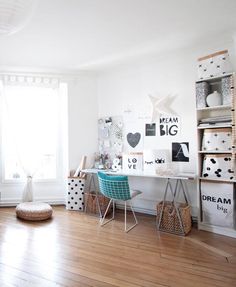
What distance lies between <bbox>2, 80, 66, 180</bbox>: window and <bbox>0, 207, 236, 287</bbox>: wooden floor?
1.15 metres

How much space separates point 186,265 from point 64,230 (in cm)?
154

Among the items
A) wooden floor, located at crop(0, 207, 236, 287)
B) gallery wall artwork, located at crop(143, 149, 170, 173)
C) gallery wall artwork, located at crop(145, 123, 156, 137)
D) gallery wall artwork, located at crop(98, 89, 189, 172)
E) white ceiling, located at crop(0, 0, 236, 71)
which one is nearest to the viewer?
wooden floor, located at crop(0, 207, 236, 287)

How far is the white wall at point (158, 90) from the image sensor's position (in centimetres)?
333

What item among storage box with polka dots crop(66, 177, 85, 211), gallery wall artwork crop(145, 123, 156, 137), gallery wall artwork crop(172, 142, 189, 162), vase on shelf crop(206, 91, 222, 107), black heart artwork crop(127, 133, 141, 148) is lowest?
storage box with polka dots crop(66, 177, 85, 211)

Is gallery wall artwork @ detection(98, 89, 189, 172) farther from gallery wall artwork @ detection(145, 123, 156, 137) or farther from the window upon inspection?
the window

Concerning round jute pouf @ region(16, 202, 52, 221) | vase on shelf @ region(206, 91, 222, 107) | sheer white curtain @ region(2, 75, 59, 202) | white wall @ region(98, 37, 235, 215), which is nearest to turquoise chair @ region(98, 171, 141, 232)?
white wall @ region(98, 37, 235, 215)

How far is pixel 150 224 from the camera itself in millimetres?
3283

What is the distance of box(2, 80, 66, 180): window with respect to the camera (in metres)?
4.12

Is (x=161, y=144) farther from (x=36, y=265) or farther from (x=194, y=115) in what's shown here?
(x=36, y=265)

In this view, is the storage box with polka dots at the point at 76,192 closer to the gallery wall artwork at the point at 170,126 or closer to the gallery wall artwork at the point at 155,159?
the gallery wall artwork at the point at 155,159

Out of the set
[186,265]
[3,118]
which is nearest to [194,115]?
[186,265]

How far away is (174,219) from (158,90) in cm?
182

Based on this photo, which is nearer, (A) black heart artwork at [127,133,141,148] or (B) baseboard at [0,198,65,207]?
A: (A) black heart artwork at [127,133,141,148]

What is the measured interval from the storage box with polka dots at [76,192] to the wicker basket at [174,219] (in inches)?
53.5
